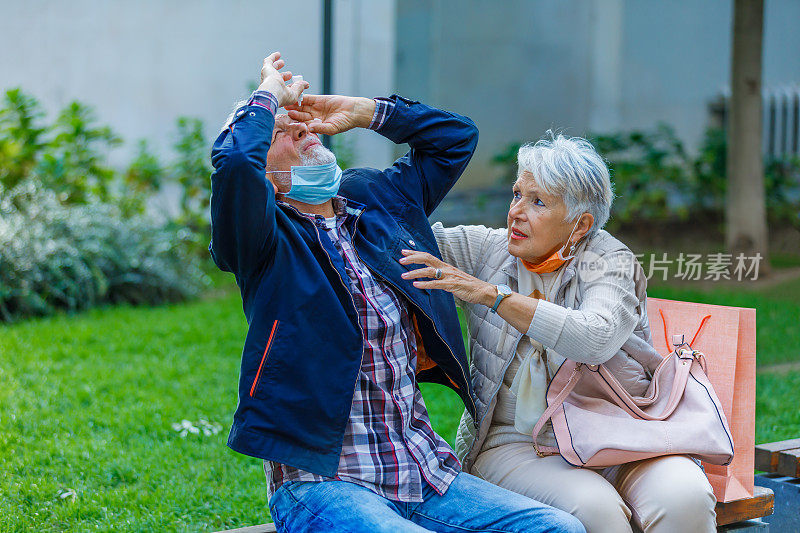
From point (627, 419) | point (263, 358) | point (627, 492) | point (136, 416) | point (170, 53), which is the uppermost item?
point (170, 53)

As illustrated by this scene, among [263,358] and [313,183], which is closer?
[263,358]

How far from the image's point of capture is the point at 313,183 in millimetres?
2615

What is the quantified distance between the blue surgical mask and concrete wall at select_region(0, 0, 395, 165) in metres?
6.66

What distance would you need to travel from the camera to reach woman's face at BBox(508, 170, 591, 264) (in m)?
2.79

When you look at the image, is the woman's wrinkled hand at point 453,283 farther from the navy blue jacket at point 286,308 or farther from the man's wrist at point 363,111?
the man's wrist at point 363,111

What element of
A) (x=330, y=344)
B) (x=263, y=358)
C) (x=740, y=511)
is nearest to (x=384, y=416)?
(x=330, y=344)

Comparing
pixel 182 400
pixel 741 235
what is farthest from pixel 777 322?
pixel 182 400

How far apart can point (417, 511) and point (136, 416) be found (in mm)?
2426

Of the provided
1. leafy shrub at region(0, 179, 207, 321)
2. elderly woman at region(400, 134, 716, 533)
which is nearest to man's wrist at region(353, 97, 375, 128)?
elderly woman at region(400, 134, 716, 533)

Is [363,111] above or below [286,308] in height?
above

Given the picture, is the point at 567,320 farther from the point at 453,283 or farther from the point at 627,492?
the point at 627,492

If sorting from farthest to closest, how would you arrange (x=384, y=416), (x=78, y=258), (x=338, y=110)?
(x=78, y=258) < (x=338, y=110) < (x=384, y=416)

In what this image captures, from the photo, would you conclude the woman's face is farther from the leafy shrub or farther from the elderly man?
the leafy shrub

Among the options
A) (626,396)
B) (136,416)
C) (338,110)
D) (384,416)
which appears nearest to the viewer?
(384,416)
